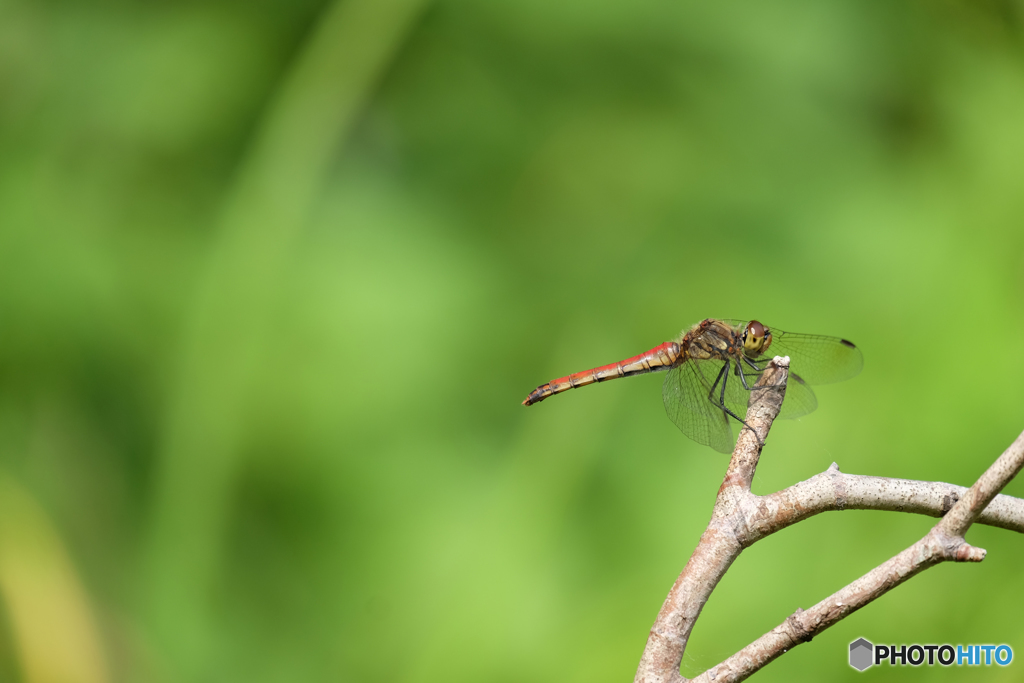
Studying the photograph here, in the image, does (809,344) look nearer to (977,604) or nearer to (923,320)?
(923,320)

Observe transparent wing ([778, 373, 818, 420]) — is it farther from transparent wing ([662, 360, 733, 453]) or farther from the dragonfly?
transparent wing ([662, 360, 733, 453])

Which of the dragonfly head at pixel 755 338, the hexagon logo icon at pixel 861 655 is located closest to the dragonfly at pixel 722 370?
the dragonfly head at pixel 755 338

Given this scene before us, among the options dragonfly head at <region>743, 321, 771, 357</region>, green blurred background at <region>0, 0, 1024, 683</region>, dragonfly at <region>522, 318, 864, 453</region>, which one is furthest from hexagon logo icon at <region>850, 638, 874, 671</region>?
dragonfly head at <region>743, 321, 771, 357</region>

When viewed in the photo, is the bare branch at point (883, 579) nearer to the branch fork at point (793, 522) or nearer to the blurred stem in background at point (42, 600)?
the branch fork at point (793, 522)

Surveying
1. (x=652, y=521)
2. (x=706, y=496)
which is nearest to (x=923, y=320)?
(x=706, y=496)

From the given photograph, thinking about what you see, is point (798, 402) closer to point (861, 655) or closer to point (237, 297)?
point (861, 655)

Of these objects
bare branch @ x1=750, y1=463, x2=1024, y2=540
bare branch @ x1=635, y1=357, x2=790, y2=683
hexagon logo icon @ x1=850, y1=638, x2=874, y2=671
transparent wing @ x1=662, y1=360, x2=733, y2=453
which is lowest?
bare branch @ x1=635, y1=357, x2=790, y2=683

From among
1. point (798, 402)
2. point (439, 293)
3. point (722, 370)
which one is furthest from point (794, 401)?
point (439, 293)
